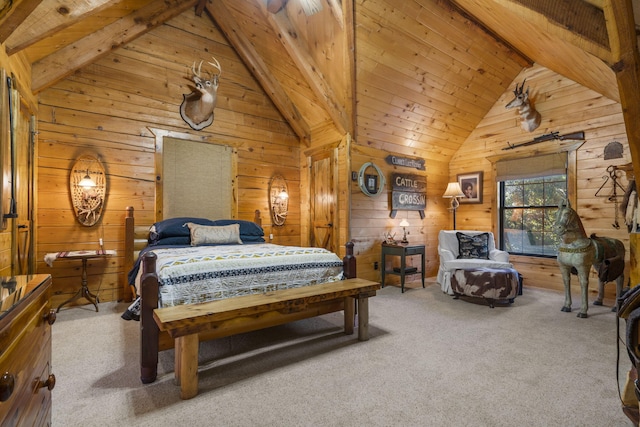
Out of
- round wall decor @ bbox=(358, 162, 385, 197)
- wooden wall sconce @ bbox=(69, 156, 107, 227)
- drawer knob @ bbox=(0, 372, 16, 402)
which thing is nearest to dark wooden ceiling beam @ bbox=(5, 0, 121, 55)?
wooden wall sconce @ bbox=(69, 156, 107, 227)

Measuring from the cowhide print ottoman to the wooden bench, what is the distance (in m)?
1.74

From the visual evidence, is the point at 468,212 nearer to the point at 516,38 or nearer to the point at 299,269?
the point at 516,38

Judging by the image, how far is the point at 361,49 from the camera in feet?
12.5

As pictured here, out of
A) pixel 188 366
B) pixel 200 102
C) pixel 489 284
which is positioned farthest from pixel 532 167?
pixel 188 366

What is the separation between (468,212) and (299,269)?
13.9 ft

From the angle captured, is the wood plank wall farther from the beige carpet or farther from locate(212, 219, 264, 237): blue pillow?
the beige carpet

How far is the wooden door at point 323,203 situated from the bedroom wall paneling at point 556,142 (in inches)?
106

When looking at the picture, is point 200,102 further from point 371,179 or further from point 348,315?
point 348,315

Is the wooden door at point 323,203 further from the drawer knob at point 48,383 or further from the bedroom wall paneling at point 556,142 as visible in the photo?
the drawer knob at point 48,383

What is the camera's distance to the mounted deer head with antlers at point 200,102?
4570 mm

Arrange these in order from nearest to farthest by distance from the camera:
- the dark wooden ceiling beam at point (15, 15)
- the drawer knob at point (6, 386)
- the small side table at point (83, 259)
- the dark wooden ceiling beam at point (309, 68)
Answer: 1. the drawer knob at point (6, 386)
2. the dark wooden ceiling beam at point (15, 15)
3. the small side table at point (83, 259)
4. the dark wooden ceiling beam at point (309, 68)

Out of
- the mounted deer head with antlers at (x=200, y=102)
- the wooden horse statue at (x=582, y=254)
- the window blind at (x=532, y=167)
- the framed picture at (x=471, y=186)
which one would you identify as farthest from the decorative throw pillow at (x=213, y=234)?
the window blind at (x=532, y=167)

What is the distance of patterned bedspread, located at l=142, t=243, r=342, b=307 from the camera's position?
2291 mm

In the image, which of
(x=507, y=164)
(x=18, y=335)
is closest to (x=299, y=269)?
(x=18, y=335)
